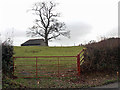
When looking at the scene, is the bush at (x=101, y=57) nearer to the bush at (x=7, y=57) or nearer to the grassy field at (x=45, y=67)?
the grassy field at (x=45, y=67)

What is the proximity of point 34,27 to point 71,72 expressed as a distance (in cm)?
2232

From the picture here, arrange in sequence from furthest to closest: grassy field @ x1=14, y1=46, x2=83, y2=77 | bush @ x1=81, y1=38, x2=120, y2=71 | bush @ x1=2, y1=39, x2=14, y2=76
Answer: bush @ x1=81, y1=38, x2=120, y2=71 < grassy field @ x1=14, y1=46, x2=83, y2=77 < bush @ x1=2, y1=39, x2=14, y2=76

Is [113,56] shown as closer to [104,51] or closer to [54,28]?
[104,51]

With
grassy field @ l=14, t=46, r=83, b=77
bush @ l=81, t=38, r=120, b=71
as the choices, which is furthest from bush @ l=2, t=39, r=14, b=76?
bush @ l=81, t=38, r=120, b=71

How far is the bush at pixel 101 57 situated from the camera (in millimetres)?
8500

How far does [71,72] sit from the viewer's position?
859 cm

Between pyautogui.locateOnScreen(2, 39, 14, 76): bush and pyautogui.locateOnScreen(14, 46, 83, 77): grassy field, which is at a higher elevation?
pyautogui.locateOnScreen(2, 39, 14, 76): bush

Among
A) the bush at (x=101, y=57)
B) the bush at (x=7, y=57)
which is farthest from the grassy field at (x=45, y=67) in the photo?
the bush at (x=101, y=57)

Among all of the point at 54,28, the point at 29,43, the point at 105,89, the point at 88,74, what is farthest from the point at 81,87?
the point at 29,43

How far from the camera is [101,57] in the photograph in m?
8.61

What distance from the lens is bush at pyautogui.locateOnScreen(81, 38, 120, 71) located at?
335 inches

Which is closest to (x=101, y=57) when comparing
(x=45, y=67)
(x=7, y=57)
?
(x=45, y=67)

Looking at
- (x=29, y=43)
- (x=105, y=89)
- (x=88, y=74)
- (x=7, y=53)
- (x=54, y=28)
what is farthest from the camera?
(x=29, y=43)

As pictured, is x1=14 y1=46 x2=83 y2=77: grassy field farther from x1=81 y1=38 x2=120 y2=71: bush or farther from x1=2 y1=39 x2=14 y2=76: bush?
x1=81 y1=38 x2=120 y2=71: bush
